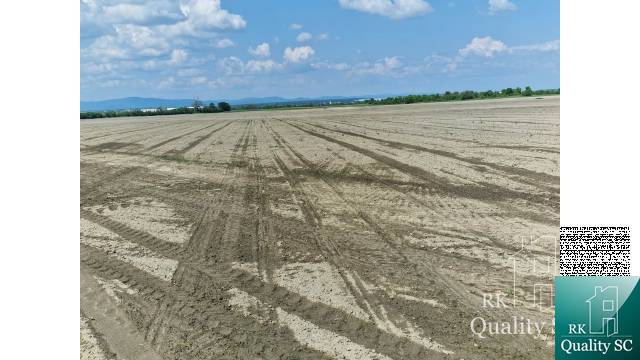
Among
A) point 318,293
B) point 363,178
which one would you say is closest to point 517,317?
point 318,293

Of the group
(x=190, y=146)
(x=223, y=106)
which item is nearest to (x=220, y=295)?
(x=223, y=106)

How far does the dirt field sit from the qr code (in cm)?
54

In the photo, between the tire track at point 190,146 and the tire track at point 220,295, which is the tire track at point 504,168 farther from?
the tire track at point 190,146

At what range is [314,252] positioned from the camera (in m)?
7.05

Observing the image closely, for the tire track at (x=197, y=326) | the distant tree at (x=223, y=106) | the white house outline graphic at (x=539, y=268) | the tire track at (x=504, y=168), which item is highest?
the distant tree at (x=223, y=106)

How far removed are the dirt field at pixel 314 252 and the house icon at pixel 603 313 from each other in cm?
45

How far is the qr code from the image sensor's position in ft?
18.2

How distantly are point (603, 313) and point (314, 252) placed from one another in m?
3.74

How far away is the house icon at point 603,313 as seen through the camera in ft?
16.1

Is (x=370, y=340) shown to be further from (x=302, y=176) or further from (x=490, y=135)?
(x=490, y=135)

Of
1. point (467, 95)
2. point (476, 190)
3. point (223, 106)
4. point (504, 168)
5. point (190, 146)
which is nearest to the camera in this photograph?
point (476, 190)

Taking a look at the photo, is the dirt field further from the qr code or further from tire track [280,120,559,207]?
the qr code

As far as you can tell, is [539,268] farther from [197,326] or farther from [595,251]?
[197,326]

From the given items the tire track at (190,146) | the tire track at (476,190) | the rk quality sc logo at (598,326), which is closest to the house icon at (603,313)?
the rk quality sc logo at (598,326)
